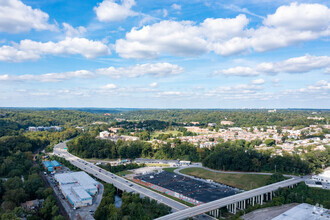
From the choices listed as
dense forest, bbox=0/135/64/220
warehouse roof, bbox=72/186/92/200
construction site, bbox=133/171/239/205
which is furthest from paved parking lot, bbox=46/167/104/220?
construction site, bbox=133/171/239/205

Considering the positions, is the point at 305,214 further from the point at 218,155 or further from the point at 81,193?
the point at 81,193

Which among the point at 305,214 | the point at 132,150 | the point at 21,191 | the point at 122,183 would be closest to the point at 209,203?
the point at 305,214

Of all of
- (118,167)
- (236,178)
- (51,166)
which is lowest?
(51,166)

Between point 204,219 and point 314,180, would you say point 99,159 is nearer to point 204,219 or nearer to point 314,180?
point 204,219

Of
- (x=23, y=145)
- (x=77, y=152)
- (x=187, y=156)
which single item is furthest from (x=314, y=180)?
(x=23, y=145)

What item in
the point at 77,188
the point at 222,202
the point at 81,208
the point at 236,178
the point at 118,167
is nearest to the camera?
the point at 222,202

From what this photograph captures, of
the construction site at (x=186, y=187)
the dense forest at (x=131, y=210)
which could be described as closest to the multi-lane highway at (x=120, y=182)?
the construction site at (x=186, y=187)

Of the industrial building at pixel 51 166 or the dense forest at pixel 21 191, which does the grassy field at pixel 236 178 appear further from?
the industrial building at pixel 51 166

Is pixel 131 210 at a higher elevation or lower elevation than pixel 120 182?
higher

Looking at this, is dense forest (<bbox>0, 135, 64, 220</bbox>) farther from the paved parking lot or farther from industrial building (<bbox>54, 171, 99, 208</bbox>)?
industrial building (<bbox>54, 171, 99, 208</bbox>)
